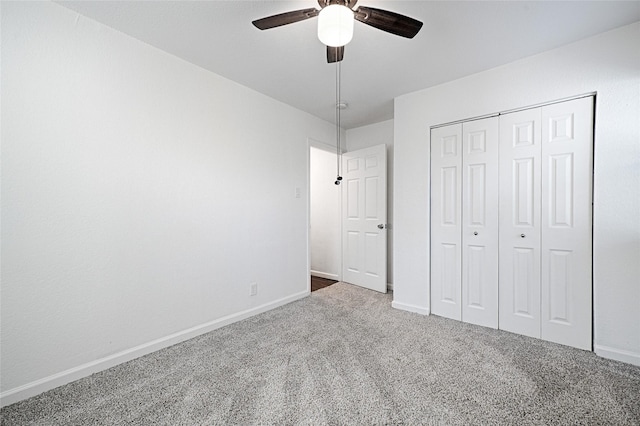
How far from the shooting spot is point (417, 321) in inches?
108

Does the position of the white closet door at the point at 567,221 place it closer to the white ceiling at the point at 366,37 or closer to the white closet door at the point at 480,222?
the white closet door at the point at 480,222

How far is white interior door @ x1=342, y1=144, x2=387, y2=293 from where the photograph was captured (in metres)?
3.73

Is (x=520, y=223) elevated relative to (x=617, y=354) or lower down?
elevated

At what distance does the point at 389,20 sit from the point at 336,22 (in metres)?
0.32

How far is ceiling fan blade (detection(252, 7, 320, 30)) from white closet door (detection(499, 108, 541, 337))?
202cm

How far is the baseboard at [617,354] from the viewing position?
1.94 m

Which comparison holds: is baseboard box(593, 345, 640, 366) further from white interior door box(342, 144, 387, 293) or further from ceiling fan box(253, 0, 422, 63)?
ceiling fan box(253, 0, 422, 63)

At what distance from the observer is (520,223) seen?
7.97 feet

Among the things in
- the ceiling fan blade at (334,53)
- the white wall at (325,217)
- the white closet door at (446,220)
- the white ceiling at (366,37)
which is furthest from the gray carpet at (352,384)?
the white ceiling at (366,37)

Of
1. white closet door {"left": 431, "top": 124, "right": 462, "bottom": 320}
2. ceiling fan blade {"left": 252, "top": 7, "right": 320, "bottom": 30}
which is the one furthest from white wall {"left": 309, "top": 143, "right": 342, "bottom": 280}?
ceiling fan blade {"left": 252, "top": 7, "right": 320, "bottom": 30}

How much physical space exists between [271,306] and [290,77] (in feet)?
8.06

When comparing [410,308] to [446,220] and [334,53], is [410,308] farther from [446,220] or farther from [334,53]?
[334,53]

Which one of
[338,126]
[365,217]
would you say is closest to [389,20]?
[338,126]

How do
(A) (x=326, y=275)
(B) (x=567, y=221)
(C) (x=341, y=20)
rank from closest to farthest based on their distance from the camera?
(C) (x=341, y=20)
(B) (x=567, y=221)
(A) (x=326, y=275)
